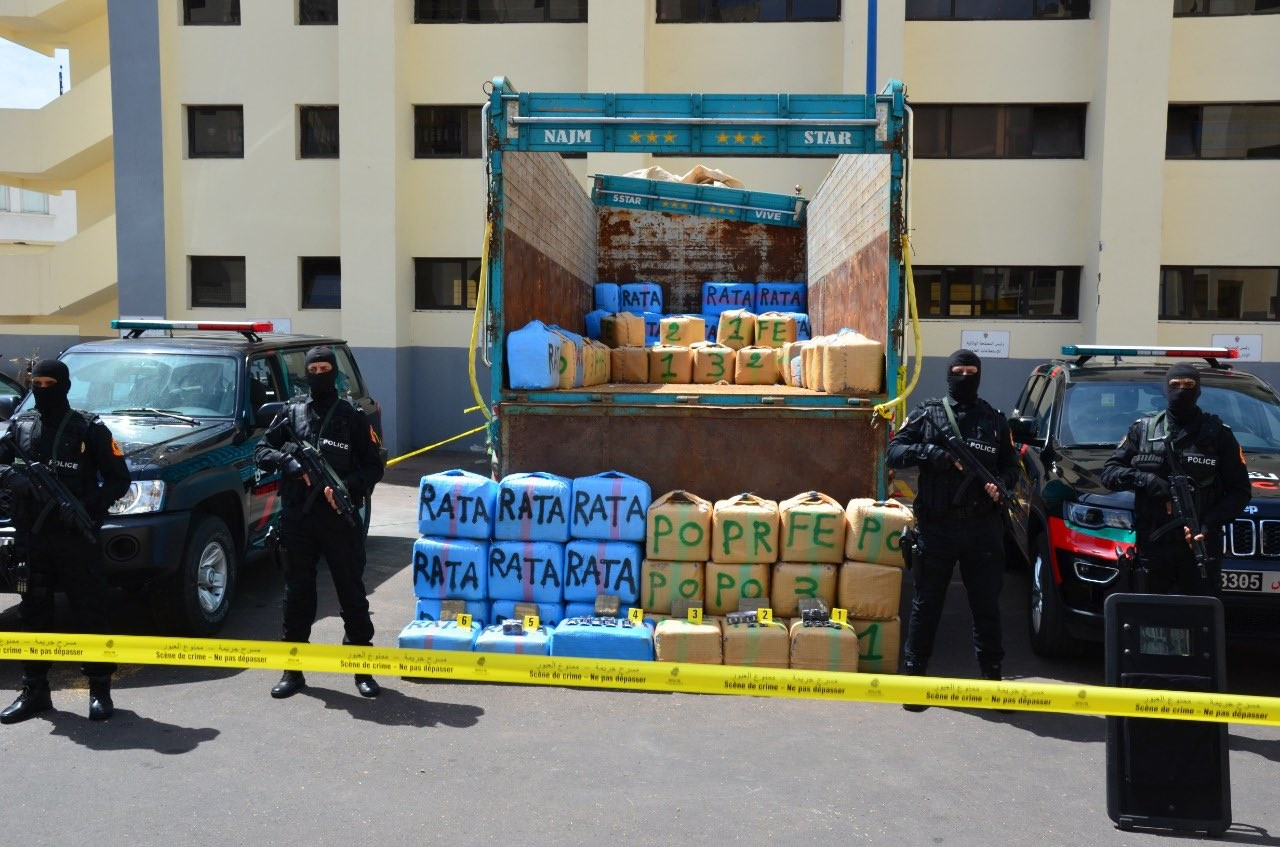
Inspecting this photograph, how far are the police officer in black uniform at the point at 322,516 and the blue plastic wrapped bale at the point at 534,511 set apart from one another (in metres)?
0.89

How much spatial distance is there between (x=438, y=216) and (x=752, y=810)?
1391 centimetres

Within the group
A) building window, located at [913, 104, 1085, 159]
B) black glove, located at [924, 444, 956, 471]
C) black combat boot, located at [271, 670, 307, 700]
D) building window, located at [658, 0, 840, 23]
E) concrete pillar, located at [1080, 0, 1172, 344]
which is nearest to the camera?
black glove, located at [924, 444, 956, 471]

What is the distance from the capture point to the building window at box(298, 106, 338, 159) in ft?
55.7

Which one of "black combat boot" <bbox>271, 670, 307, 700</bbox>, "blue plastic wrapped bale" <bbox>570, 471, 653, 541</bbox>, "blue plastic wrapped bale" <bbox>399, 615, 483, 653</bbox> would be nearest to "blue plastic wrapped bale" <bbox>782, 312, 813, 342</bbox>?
"blue plastic wrapped bale" <bbox>570, 471, 653, 541</bbox>

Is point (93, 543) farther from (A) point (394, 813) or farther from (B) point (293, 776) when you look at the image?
(A) point (394, 813)

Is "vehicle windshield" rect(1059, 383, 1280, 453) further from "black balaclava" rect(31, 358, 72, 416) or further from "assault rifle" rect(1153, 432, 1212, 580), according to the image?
"black balaclava" rect(31, 358, 72, 416)

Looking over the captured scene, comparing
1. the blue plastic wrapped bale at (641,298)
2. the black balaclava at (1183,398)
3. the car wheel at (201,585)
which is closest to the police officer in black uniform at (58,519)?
the car wheel at (201,585)

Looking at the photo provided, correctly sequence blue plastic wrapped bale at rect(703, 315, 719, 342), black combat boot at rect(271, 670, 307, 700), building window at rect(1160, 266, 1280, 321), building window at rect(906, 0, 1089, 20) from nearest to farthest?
black combat boot at rect(271, 670, 307, 700) < blue plastic wrapped bale at rect(703, 315, 719, 342) < building window at rect(1160, 266, 1280, 321) < building window at rect(906, 0, 1089, 20)

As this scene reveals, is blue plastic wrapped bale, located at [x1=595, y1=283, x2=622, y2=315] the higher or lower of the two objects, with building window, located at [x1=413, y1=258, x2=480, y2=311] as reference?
lower

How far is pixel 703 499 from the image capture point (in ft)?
22.5

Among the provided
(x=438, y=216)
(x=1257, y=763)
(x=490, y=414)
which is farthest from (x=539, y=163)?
(x=438, y=216)

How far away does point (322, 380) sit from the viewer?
5852 millimetres

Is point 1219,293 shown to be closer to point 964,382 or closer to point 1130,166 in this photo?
point 1130,166

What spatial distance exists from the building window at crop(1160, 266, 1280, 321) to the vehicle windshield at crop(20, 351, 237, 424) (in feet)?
45.0
